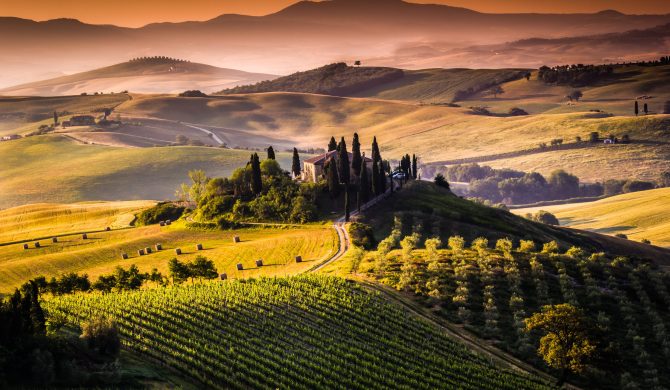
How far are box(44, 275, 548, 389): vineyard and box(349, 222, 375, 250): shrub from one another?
26.0m

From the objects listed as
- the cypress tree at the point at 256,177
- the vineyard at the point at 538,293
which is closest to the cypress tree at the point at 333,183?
the cypress tree at the point at 256,177

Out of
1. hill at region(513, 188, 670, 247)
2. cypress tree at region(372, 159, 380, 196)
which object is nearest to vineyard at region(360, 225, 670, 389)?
cypress tree at region(372, 159, 380, 196)

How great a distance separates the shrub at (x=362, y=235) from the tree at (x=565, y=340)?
121ft

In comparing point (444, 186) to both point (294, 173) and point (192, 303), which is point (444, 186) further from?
point (192, 303)

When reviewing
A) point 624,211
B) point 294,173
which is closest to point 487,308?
point 294,173

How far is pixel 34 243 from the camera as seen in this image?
117688mm

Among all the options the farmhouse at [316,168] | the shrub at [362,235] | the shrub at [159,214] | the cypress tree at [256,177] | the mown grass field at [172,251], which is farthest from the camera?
the farmhouse at [316,168]

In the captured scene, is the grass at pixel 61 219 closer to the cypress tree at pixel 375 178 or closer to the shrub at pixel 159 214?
the shrub at pixel 159 214

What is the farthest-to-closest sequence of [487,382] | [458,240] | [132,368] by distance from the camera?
[458,240], [487,382], [132,368]

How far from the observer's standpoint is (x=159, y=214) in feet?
442

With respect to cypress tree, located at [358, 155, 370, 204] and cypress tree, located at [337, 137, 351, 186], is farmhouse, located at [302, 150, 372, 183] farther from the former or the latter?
cypress tree, located at [358, 155, 370, 204]

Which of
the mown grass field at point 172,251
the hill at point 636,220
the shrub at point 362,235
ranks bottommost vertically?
the hill at point 636,220

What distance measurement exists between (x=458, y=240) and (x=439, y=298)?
21.9 metres

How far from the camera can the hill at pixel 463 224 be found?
116 m
